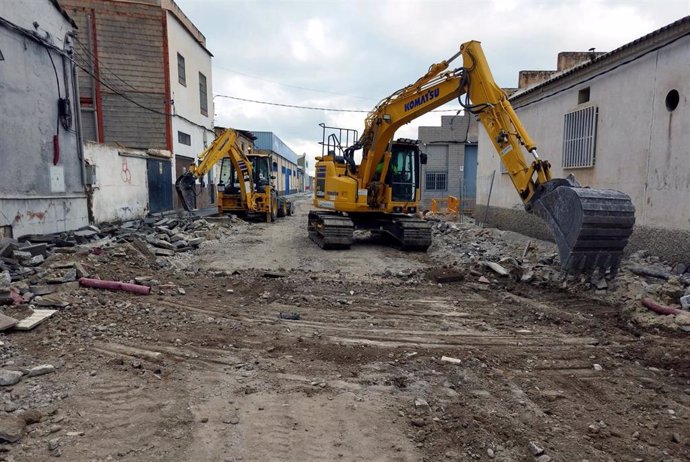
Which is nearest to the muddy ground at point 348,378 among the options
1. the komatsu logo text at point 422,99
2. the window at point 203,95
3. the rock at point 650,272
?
the rock at point 650,272

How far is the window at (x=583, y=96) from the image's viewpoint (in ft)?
34.9

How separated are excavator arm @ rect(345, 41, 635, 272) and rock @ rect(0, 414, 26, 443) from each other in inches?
247

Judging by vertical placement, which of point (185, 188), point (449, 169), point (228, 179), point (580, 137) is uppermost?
point (580, 137)

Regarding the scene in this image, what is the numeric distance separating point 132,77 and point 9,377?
57.8ft

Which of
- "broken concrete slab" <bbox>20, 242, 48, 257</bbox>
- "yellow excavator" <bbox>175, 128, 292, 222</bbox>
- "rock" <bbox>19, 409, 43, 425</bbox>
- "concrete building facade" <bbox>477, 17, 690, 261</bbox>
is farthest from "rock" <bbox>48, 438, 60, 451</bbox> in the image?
"yellow excavator" <bbox>175, 128, 292, 222</bbox>

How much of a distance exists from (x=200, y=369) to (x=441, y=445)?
226 centimetres

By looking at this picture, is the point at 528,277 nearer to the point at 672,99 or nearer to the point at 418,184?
the point at 672,99

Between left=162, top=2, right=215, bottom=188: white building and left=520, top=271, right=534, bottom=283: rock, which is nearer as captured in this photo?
left=520, top=271, right=534, bottom=283: rock

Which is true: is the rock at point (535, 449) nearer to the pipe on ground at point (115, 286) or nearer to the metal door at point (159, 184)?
the pipe on ground at point (115, 286)

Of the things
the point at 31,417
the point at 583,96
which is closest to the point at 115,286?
the point at 31,417

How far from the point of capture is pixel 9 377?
3602 millimetres

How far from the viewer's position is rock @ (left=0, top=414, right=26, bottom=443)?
111 inches

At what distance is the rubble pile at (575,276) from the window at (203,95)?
17.2 metres

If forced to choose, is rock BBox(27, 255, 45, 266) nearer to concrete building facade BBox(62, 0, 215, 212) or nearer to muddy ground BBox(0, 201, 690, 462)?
muddy ground BBox(0, 201, 690, 462)
